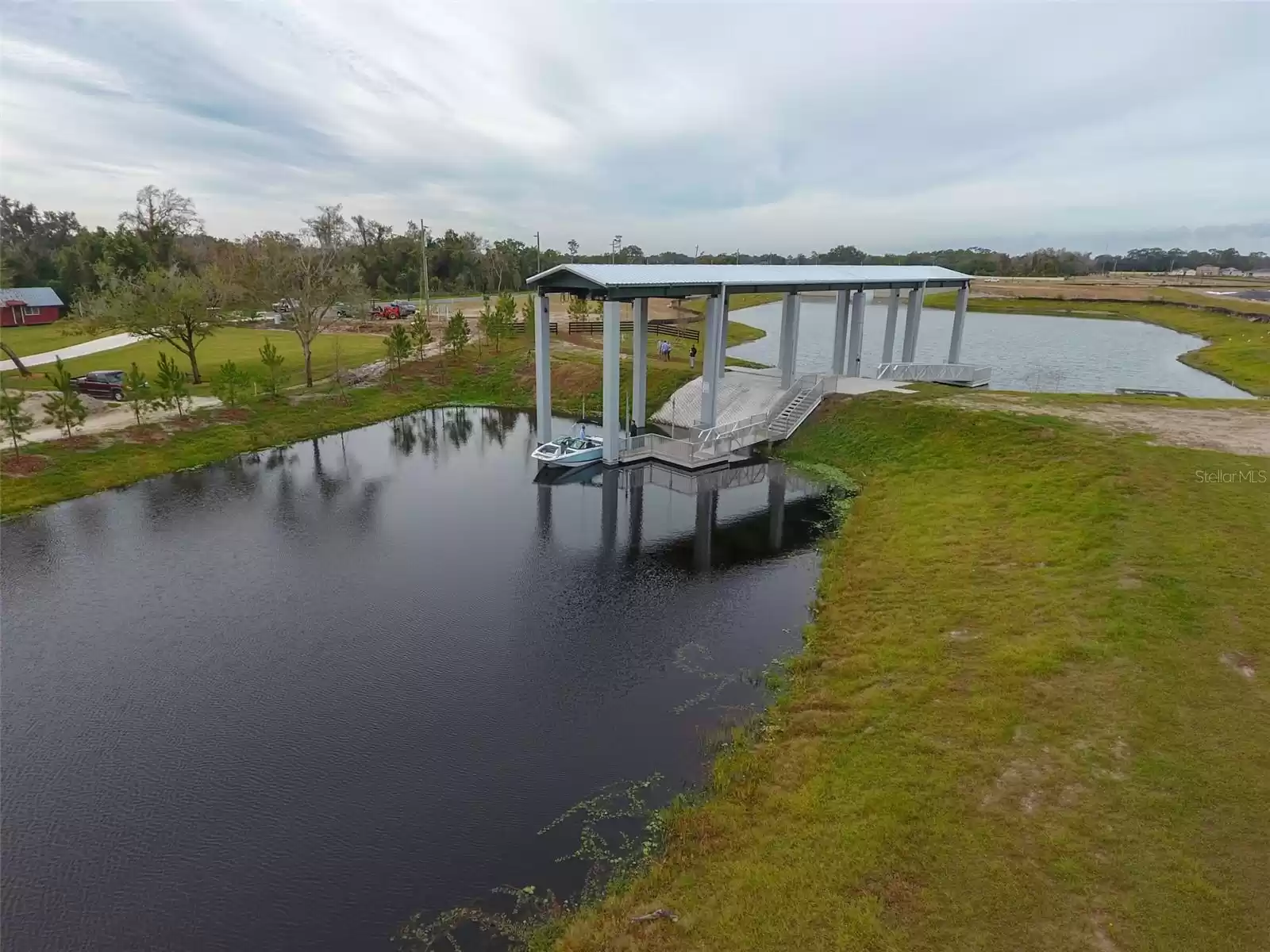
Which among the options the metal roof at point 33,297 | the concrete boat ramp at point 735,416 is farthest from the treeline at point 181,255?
the concrete boat ramp at point 735,416

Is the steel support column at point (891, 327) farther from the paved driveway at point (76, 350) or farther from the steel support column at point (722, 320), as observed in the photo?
the paved driveway at point (76, 350)

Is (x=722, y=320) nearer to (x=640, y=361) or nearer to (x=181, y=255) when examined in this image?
(x=640, y=361)

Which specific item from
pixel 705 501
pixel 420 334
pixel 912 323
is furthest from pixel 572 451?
pixel 912 323

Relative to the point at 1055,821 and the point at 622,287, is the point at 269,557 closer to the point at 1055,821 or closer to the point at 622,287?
the point at 622,287

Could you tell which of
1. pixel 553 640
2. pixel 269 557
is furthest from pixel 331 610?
pixel 553 640

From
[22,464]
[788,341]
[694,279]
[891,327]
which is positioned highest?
[694,279]

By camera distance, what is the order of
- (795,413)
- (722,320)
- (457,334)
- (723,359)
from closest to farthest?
(722,320) → (795,413) → (723,359) → (457,334)

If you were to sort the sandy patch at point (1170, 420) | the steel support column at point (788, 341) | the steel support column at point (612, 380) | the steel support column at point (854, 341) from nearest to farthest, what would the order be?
the sandy patch at point (1170, 420), the steel support column at point (612, 380), the steel support column at point (788, 341), the steel support column at point (854, 341)

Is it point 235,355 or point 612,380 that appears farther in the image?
point 235,355
